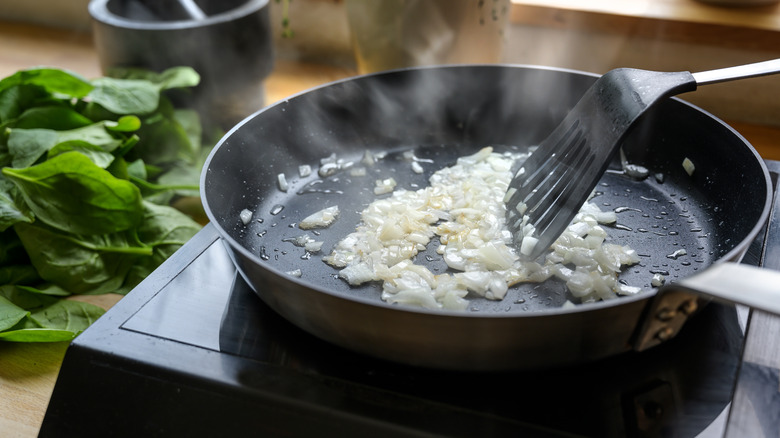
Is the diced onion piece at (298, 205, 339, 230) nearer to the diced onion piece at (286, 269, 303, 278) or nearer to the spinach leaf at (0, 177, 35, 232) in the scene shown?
the diced onion piece at (286, 269, 303, 278)

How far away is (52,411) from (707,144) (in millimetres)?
759

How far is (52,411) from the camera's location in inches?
22.9

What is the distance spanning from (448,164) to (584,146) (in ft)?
0.82

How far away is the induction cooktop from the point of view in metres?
0.51

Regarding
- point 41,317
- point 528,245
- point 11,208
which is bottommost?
point 41,317

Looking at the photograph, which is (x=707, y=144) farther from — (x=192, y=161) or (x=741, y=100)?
(x=192, y=161)

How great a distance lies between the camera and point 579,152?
2.33 feet

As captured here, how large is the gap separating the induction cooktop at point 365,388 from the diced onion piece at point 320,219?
179 mm

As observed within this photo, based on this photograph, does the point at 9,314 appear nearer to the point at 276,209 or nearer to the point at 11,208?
the point at 11,208

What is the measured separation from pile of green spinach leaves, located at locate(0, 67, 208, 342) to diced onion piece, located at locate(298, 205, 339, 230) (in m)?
0.22

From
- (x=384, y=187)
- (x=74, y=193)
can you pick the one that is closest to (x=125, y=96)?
(x=74, y=193)

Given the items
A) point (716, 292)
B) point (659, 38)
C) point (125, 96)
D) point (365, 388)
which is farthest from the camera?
point (659, 38)

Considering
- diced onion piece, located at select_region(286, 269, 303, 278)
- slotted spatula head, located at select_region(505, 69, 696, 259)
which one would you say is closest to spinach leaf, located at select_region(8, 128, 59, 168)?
diced onion piece, located at select_region(286, 269, 303, 278)

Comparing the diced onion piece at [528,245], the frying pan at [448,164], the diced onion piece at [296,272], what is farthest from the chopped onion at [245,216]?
the diced onion piece at [528,245]
